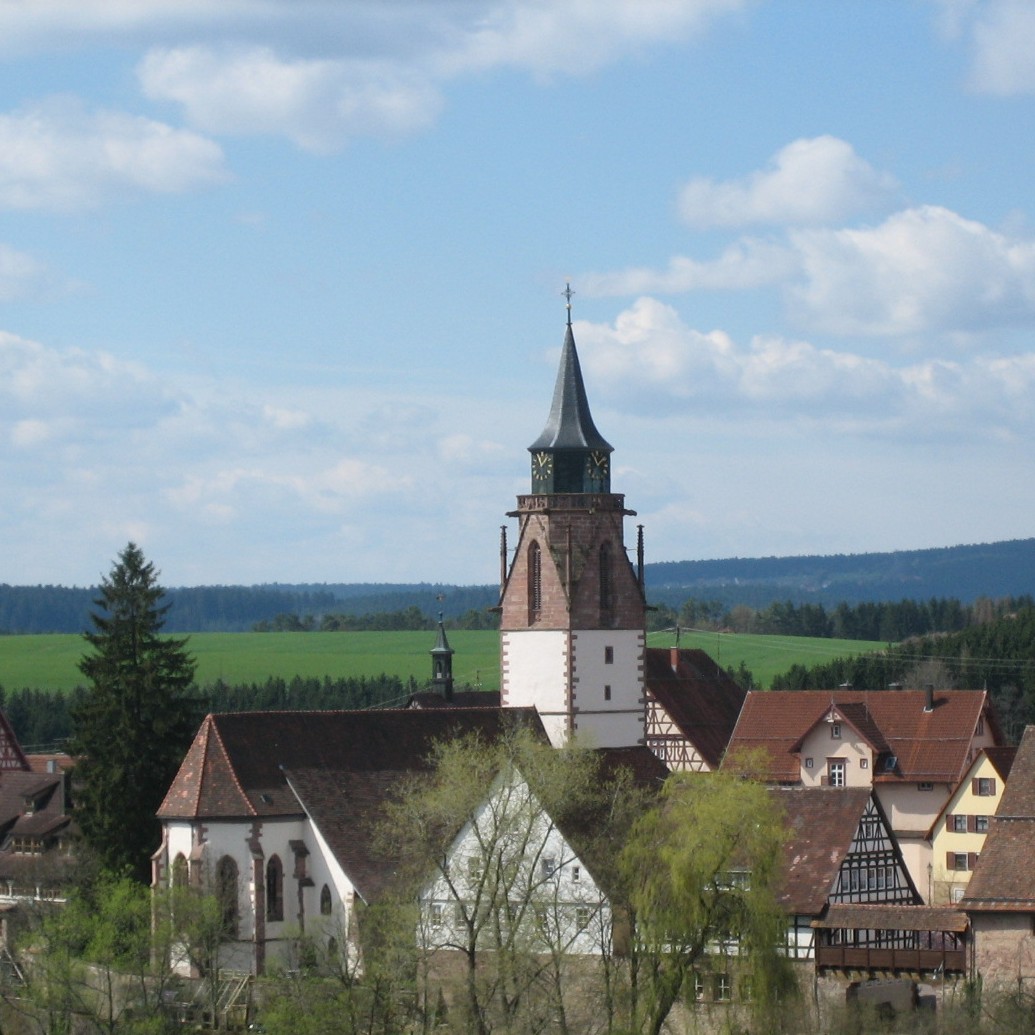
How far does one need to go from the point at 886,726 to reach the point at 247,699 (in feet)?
239

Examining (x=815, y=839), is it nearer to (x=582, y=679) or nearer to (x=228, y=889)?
(x=582, y=679)

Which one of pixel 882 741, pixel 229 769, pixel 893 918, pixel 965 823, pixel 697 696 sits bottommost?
pixel 893 918

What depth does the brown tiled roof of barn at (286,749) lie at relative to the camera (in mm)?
58438

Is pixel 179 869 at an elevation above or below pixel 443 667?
below

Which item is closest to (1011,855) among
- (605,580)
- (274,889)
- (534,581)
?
(605,580)

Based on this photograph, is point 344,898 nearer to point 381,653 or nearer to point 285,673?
point 285,673

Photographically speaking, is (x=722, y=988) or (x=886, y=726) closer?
(x=722, y=988)

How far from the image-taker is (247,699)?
147 metres

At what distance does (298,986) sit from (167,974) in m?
Result: 3.89

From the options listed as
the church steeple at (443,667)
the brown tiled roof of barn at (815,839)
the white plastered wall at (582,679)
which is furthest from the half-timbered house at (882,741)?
the brown tiled roof of barn at (815,839)

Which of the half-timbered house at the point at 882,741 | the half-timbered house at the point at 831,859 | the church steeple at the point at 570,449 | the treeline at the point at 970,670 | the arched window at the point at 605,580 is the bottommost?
the half-timbered house at the point at 831,859

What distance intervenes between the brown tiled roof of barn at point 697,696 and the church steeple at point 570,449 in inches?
735

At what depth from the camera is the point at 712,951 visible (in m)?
50.5

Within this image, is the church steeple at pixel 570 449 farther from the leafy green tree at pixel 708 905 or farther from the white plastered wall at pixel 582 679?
the leafy green tree at pixel 708 905
